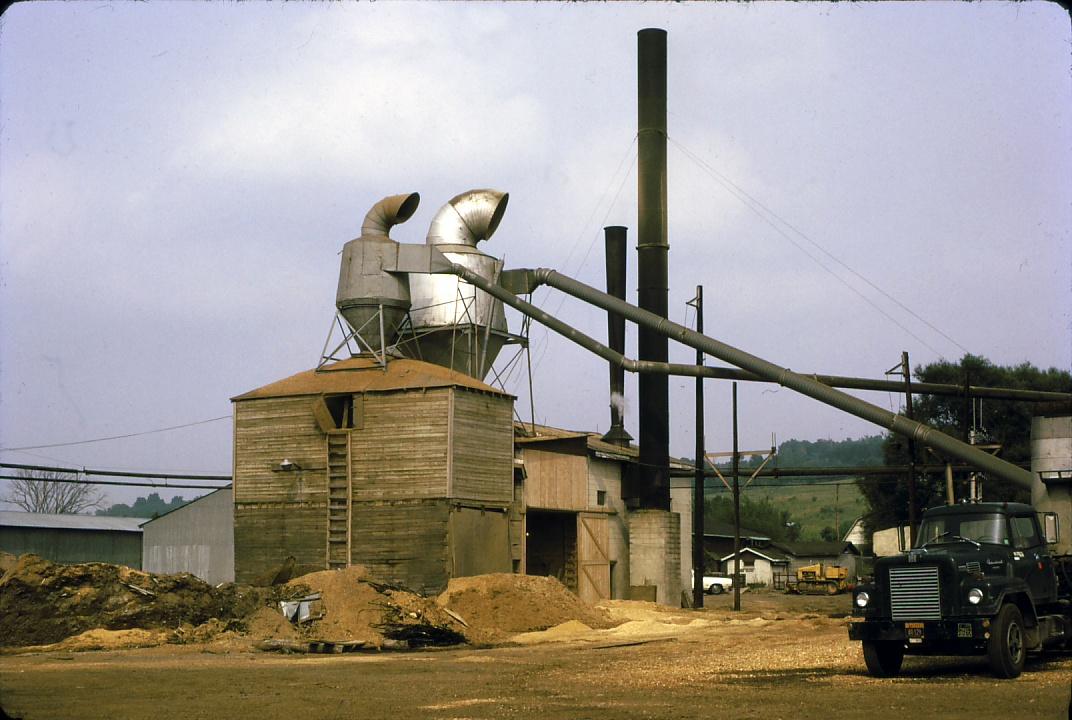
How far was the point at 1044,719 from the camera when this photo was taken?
42.4 ft

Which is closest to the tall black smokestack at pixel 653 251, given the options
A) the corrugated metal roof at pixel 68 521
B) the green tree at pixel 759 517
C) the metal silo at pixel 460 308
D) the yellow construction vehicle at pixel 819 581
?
the metal silo at pixel 460 308

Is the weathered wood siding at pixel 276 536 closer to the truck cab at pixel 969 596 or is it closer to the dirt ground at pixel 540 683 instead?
Answer: the dirt ground at pixel 540 683

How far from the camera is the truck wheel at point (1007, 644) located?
675 inches

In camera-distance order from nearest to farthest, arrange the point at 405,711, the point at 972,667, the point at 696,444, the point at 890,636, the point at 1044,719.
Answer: the point at 1044,719 → the point at 405,711 → the point at 890,636 → the point at 972,667 → the point at 696,444

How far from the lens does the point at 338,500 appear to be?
4038 cm

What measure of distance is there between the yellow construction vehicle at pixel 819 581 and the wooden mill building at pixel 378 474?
34483 millimetres

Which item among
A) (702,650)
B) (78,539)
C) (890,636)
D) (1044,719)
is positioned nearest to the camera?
(1044,719)

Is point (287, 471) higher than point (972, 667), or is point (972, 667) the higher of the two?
point (287, 471)

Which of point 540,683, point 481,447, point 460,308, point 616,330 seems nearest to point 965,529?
point 540,683

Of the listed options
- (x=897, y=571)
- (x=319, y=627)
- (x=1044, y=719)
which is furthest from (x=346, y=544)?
(x=1044, y=719)

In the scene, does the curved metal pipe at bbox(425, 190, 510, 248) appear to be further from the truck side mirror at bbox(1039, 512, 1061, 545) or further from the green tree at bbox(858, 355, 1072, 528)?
the green tree at bbox(858, 355, 1072, 528)

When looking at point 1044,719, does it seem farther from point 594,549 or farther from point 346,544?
point 594,549

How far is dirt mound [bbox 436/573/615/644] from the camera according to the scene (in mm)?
33719

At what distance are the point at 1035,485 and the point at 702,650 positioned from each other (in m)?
8.48
